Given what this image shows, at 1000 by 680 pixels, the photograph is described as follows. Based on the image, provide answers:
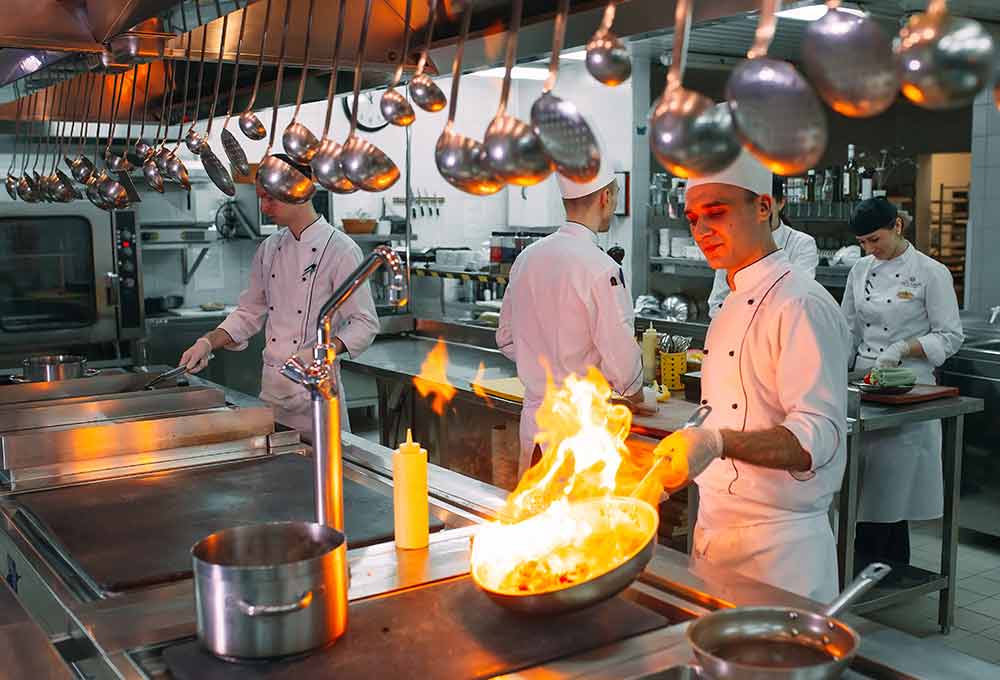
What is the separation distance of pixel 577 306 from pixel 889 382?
1329mm

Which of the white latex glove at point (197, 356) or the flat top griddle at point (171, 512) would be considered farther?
the white latex glove at point (197, 356)

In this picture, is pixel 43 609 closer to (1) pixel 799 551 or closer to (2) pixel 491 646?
(2) pixel 491 646

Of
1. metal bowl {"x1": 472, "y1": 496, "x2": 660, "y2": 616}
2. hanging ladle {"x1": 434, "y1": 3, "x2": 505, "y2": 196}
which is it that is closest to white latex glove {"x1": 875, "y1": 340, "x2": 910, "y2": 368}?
metal bowl {"x1": 472, "y1": 496, "x2": 660, "y2": 616}

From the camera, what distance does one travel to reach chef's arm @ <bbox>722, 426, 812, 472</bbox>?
2107mm

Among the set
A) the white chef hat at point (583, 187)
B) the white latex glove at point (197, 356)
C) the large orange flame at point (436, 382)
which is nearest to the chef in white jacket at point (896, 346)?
the white chef hat at point (583, 187)

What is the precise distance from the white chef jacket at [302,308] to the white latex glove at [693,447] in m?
2.02

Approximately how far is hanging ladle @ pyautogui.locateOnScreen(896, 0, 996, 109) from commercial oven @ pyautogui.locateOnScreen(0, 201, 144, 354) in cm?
540

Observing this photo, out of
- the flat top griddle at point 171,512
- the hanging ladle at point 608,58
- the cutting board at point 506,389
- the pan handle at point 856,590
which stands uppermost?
the hanging ladle at point 608,58

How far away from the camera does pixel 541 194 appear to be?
423 inches

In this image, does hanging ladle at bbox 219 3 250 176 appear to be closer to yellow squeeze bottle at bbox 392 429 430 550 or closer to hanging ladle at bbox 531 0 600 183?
yellow squeeze bottle at bbox 392 429 430 550

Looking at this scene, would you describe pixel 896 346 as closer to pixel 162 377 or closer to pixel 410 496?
pixel 162 377

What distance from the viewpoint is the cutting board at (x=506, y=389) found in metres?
4.34

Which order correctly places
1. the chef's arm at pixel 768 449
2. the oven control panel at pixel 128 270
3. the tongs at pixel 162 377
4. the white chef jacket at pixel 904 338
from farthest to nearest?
the oven control panel at pixel 128 270 → the white chef jacket at pixel 904 338 → the tongs at pixel 162 377 → the chef's arm at pixel 768 449

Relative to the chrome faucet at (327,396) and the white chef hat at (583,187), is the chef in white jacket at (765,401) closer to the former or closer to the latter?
the chrome faucet at (327,396)
